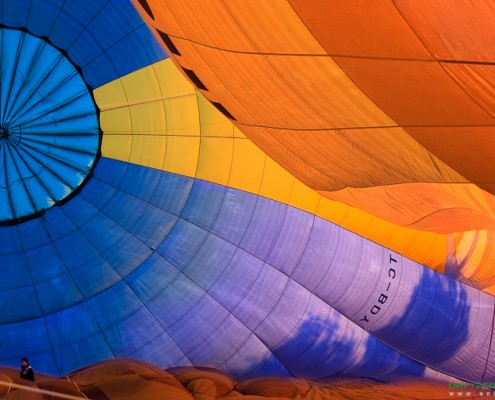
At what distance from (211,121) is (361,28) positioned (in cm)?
302

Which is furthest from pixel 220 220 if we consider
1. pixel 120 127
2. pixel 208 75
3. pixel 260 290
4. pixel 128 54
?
pixel 208 75

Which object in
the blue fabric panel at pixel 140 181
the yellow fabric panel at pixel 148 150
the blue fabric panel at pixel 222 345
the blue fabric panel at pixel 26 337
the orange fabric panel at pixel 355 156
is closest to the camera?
the orange fabric panel at pixel 355 156

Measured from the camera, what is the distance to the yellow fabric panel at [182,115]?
597cm

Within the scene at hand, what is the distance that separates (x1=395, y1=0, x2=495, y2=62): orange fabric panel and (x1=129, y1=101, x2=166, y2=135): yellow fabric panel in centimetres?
323

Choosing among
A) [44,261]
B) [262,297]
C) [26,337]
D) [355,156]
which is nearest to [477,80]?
[355,156]

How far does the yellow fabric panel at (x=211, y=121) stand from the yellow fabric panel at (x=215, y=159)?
0.05 meters

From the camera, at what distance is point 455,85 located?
3084mm

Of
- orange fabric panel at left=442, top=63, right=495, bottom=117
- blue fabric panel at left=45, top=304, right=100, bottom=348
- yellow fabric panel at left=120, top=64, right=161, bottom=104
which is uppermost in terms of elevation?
yellow fabric panel at left=120, top=64, right=161, bottom=104

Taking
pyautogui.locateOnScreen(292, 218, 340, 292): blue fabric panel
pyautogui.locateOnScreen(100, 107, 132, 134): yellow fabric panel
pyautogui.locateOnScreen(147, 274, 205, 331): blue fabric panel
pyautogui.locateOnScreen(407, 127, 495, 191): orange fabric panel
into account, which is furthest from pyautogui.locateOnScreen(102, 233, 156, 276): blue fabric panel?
pyautogui.locateOnScreen(407, 127, 495, 191): orange fabric panel

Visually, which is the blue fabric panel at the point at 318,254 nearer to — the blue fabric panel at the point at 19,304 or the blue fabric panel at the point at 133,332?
the blue fabric panel at the point at 133,332

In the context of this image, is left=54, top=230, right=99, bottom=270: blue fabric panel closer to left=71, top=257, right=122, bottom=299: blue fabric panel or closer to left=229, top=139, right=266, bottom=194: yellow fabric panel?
left=71, top=257, right=122, bottom=299: blue fabric panel

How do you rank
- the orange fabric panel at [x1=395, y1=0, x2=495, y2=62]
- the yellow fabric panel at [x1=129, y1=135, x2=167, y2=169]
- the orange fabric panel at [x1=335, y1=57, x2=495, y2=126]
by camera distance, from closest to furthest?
1. the orange fabric panel at [x1=395, y1=0, x2=495, y2=62]
2. the orange fabric panel at [x1=335, y1=57, x2=495, y2=126]
3. the yellow fabric panel at [x1=129, y1=135, x2=167, y2=169]

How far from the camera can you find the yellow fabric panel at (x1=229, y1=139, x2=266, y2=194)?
614cm

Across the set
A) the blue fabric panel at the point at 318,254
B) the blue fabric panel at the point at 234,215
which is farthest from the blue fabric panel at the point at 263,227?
the blue fabric panel at the point at 318,254
